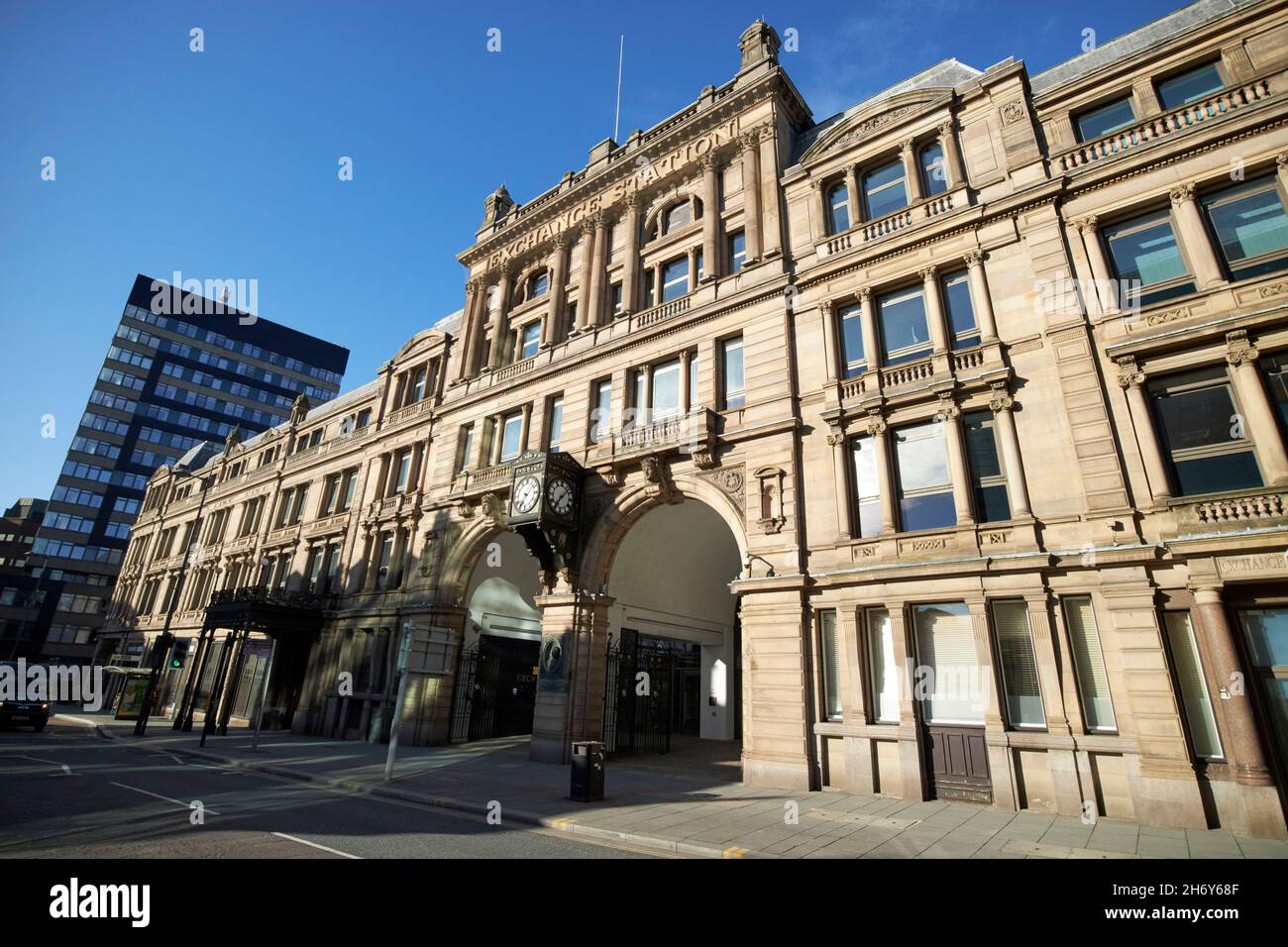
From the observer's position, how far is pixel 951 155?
16.7m

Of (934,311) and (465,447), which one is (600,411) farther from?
(934,311)

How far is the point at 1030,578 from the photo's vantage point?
12.2 m

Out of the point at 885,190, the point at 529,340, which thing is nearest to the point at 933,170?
the point at 885,190

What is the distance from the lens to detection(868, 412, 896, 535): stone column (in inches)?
571

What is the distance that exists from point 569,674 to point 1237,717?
15589 mm

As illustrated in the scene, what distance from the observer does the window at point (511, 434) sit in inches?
962

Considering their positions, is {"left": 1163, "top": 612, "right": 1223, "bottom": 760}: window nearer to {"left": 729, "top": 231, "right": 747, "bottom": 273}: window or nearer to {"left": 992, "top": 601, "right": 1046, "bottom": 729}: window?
{"left": 992, "top": 601, "right": 1046, "bottom": 729}: window

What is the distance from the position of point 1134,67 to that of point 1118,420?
33.4 ft

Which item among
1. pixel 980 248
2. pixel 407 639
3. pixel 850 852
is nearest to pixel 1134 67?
pixel 980 248

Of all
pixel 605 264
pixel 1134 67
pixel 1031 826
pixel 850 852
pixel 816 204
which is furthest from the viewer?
pixel 605 264

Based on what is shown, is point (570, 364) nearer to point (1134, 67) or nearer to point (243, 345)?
point (1134, 67)

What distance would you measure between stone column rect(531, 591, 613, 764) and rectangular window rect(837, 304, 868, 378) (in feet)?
35.7

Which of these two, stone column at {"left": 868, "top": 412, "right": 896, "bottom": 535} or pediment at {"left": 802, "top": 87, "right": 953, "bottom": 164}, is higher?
pediment at {"left": 802, "top": 87, "right": 953, "bottom": 164}

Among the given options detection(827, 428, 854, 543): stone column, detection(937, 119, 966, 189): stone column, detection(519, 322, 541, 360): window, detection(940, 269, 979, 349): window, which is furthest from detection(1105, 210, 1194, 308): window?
detection(519, 322, 541, 360): window
